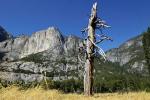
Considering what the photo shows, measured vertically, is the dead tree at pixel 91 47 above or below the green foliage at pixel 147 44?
below

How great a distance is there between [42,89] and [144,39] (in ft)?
269

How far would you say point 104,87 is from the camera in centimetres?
18450

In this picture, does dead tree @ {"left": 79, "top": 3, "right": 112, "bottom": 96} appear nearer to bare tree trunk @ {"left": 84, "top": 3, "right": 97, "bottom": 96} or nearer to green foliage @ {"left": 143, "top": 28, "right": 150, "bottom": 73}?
bare tree trunk @ {"left": 84, "top": 3, "right": 97, "bottom": 96}

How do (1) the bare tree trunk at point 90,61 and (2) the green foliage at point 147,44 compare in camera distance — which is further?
(2) the green foliage at point 147,44

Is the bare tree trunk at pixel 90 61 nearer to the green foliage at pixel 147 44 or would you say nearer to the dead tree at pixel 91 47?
the dead tree at pixel 91 47

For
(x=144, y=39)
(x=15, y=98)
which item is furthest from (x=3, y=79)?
(x=144, y=39)

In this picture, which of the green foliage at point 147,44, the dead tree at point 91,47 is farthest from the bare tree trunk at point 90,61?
the green foliage at point 147,44

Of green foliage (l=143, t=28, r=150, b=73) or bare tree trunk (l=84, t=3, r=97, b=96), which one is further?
green foliage (l=143, t=28, r=150, b=73)

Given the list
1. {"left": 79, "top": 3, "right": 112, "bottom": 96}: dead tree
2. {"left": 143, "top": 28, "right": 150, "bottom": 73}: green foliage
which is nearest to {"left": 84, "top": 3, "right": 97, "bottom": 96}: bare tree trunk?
{"left": 79, "top": 3, "right": 112, "bottom": 96}: dead tree

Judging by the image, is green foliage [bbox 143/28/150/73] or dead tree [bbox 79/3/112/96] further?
green foliage [bbox 143/28/150/73]

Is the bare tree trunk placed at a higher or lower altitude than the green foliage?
lower

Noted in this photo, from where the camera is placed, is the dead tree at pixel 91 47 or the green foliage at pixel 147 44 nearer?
the dead tree at pixel 91 47

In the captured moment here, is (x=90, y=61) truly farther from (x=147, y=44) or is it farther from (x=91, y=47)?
(x=147, y=44)

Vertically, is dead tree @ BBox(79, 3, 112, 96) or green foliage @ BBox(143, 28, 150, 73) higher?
green foliage @ BBox(143, 28, 150, 73)
